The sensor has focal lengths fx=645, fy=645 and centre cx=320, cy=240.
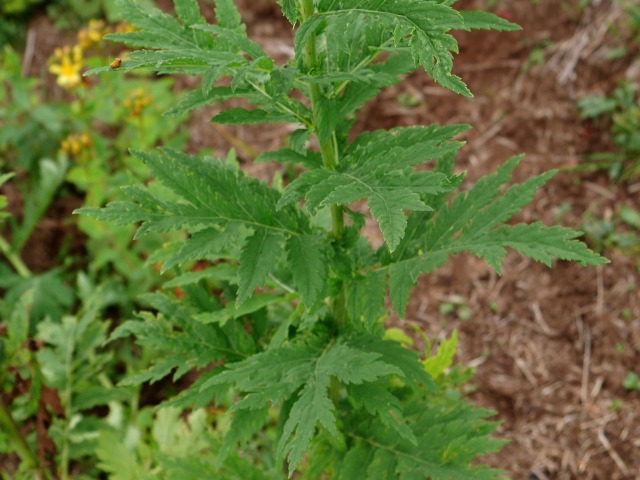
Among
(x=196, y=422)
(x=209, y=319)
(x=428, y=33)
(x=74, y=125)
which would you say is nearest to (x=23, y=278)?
(x=74, y=125)

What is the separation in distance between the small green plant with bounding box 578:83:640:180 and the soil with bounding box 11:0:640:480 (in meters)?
0.06

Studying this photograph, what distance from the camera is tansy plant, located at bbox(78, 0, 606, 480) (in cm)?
126

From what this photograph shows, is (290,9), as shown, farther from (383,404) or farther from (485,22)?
(383,404)

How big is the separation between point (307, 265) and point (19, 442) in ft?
4.69

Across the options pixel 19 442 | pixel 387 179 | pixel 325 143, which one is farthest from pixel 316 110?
pixel 19 442

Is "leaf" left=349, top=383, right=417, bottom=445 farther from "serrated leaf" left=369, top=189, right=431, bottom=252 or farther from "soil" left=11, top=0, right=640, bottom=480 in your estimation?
"soil" left=11, top=0, right=640, bottom=480

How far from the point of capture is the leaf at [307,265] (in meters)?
1.47

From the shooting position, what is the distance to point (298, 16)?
132 centimetres

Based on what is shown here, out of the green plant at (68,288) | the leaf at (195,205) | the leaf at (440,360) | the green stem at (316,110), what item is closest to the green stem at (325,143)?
the green stem at (316,110)

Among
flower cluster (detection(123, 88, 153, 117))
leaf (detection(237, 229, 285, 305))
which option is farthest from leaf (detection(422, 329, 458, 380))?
flower cluster (detection(123, 88, 153, 117))

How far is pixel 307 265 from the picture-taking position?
59.6 inches

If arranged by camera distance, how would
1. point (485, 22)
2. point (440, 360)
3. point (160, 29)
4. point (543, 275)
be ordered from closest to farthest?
point (485, 22)
point (160, 29)
point (440, 360)
point (543, 275)

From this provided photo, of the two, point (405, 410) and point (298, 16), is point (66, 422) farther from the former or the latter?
point (298, 16)

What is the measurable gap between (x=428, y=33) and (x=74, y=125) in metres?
3.63
